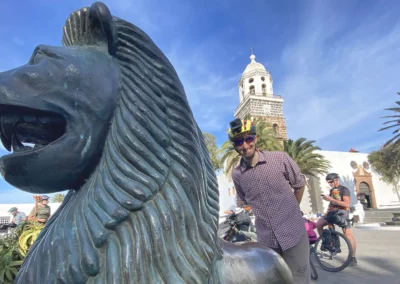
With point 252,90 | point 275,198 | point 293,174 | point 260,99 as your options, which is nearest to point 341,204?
point 293,174

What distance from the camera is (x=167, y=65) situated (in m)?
1.01

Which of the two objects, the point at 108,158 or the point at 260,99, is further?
the point at 260,99

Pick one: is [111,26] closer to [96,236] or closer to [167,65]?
[167,65]

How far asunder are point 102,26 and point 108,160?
43 cm

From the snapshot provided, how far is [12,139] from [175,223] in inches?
21.2

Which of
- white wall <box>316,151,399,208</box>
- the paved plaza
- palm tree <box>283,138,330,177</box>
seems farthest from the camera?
white wall <box>316,151,399,208</box>

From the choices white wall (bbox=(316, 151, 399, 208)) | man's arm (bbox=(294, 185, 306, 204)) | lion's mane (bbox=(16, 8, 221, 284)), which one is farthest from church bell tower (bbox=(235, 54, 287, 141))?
lion's mane (bbox=(16, 8, 221, 284))

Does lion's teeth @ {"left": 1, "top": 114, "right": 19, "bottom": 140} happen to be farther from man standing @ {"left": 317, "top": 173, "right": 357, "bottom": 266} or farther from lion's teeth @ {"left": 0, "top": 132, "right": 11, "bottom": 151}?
man standing @ {"left": 317, "top": 173, "right": 357, "bottom": 266}

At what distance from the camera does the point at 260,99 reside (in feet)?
110

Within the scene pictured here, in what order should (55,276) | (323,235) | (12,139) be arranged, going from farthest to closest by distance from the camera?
(323,235)
(12,139)
(55,276)

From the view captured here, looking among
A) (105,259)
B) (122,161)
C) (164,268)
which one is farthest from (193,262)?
(122,161)

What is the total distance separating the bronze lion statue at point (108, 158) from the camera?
776mm

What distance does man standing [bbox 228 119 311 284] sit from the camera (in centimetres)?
211

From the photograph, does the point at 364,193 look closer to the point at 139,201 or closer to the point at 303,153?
the point at 303,153
